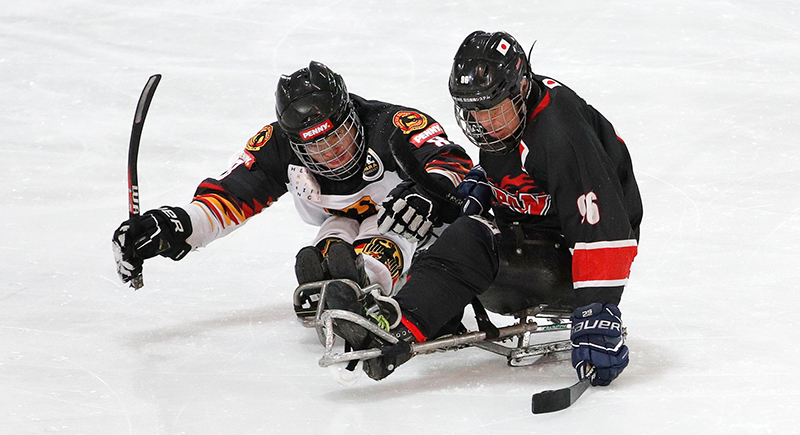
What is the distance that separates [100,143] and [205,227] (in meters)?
2.46

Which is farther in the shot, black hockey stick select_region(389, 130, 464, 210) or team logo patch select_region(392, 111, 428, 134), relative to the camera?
team logo patch select_region(392, 111, 428, 134)

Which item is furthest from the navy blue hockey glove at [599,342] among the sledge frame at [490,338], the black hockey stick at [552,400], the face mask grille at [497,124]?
the face mask grille at [497,124]

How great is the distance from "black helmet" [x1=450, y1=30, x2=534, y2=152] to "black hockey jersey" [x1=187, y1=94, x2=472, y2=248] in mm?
591

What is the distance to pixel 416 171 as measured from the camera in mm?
3391

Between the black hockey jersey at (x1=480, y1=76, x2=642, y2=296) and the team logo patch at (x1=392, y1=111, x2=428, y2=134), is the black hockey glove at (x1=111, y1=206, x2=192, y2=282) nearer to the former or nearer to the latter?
the team logo patch at (x1=392, y1=111, x2=428, y2=134)

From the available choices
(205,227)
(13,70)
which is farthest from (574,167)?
(13,70)

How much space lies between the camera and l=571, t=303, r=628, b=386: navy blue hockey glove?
2938mm

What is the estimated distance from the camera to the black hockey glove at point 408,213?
338cm

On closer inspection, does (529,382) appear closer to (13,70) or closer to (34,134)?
(34,134)

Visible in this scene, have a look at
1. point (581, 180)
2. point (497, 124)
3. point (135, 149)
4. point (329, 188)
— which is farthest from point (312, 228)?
point (581, 180)

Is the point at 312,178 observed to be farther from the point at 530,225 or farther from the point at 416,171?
the point at 530,225

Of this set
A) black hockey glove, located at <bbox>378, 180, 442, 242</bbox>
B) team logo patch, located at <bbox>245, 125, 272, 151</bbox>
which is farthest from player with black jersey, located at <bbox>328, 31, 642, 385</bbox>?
team logo patch, located at <bbox>245, 125, 272, 151</bbox>

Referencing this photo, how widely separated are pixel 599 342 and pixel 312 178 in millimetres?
1438

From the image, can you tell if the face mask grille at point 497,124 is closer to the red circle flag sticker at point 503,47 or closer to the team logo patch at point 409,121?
the red circle flag sticker at point 503,47
